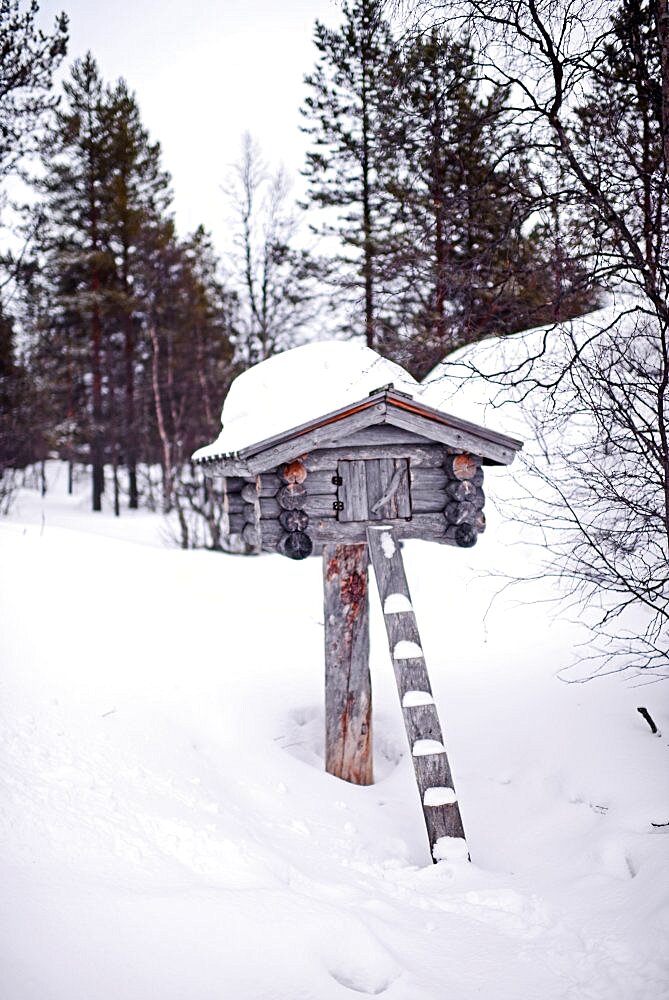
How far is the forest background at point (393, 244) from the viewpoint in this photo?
4172mm

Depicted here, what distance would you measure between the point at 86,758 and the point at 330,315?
11.9 m

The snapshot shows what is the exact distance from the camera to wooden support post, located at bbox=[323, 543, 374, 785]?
546cm

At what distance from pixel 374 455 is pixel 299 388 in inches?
31.6

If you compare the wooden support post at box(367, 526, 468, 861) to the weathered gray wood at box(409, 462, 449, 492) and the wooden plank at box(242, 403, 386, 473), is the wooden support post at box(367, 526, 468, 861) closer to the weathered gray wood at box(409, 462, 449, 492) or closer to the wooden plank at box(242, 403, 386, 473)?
the weathered gray wood at box(409, 462, 449, 492)

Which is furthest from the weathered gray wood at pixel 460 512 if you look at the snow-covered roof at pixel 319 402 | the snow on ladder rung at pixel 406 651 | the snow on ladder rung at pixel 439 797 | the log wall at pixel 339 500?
the snow on ladder rung at pixel 439 797

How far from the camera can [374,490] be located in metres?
5.08

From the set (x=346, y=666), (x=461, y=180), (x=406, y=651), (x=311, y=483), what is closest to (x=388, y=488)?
(x=311, y=483)

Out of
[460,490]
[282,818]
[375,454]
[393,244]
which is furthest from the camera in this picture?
[393,244]

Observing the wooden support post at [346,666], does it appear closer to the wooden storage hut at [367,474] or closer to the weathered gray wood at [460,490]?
the wooden storage hut at [367,474]

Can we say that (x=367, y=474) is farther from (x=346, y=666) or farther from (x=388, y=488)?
(x=346, y=666)

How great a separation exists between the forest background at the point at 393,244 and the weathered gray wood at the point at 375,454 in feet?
2.43

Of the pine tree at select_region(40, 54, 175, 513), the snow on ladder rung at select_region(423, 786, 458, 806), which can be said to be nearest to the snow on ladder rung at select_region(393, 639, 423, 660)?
the snow on ladder rung at select_region(423, 786, 458, 806)

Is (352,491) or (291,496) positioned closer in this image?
(291,496)

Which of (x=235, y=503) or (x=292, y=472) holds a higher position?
(x=292, y=472)
